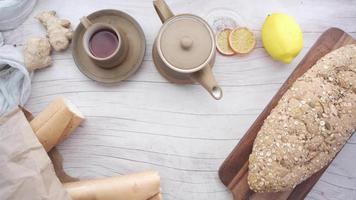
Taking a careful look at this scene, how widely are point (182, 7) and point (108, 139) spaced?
0.36m

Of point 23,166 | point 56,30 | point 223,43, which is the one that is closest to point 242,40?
point 223,43

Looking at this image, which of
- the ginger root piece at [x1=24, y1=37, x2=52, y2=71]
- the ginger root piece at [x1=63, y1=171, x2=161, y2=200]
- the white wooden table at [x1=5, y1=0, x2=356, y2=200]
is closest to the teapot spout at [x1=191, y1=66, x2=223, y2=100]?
Result: the white wooden table at [x1=5, y1=0, x2=356, y2=200]

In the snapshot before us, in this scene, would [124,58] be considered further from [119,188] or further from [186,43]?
[119,188]

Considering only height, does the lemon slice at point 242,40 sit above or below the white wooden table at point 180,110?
above

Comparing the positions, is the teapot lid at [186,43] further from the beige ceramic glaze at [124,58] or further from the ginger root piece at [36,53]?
the ginger root piece at [36,53]

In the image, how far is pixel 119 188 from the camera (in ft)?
3.12

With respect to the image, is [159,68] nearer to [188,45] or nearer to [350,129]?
[188,45]

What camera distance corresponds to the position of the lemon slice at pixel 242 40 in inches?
40.6

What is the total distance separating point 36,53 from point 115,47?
0.19m

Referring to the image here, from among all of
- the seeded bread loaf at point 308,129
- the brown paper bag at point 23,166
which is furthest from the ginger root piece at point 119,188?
the seeded bread loaf at point 308,129

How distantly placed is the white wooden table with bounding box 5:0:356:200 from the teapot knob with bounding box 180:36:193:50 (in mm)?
142

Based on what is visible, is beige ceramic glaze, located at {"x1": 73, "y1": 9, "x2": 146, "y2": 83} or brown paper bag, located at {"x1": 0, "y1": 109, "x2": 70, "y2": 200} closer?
brown paper bag, located at {"x1": 0, "y1": 109, "x2": 70, "y2": 200}

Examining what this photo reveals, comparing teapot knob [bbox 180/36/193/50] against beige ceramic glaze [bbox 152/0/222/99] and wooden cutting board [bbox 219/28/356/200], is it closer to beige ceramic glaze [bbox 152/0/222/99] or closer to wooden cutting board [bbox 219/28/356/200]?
beige ceramic glaze [bbox 152/0/222/99]

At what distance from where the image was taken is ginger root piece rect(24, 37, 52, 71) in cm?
101
